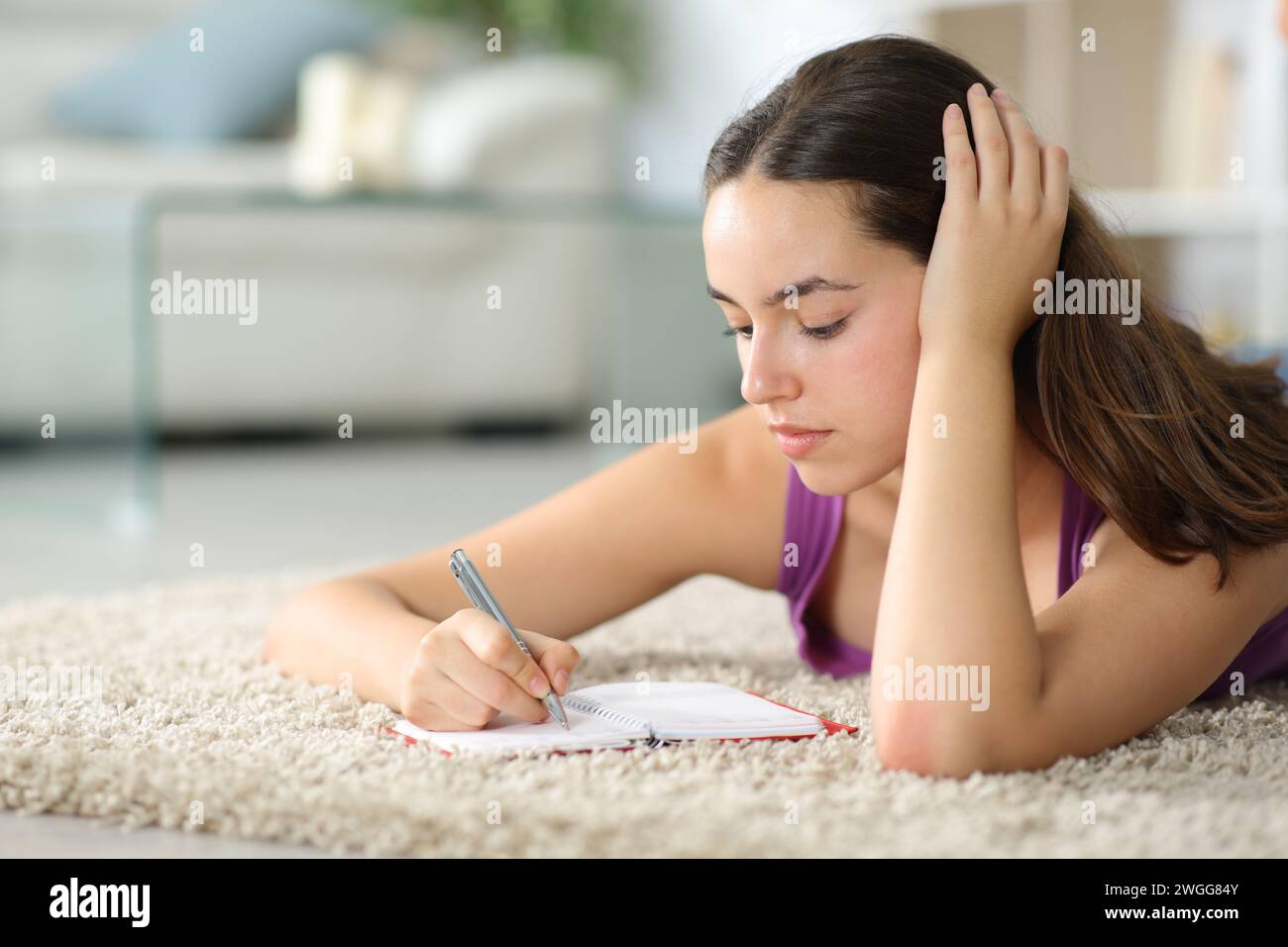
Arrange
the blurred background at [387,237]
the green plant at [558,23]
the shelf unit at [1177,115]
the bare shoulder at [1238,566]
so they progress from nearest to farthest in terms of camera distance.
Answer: the bare shoulder at [1238,566] < the blurred background at [387,237] < the shelf unit at [1177,115] < the green plant at [558,23]

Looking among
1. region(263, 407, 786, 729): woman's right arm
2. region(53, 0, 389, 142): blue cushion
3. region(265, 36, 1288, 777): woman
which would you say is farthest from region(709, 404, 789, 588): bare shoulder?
region(53, 0, 389, 142): blue cushion

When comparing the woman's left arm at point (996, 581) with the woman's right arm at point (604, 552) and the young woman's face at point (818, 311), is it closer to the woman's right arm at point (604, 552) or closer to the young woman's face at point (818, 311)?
the young woman's face at point (818, 311)

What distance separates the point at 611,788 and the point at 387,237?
3185 millimetres

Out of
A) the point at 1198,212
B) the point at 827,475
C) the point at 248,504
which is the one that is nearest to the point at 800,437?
the point at 827,475

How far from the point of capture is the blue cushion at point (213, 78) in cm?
403

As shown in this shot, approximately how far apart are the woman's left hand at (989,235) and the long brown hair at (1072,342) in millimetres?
31

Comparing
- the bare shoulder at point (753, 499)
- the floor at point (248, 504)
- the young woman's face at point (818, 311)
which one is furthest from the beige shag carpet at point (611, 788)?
the floor at point (248, 504)

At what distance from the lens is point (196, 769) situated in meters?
1.02

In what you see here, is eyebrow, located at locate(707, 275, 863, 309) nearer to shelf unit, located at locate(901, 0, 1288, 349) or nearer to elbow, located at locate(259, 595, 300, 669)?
elbow, located at locate(259, 595, 300, 669)

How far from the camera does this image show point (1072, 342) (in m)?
1.11

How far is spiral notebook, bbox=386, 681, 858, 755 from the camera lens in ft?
3.46

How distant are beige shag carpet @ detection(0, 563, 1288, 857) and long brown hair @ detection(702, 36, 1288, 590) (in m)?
0.18
